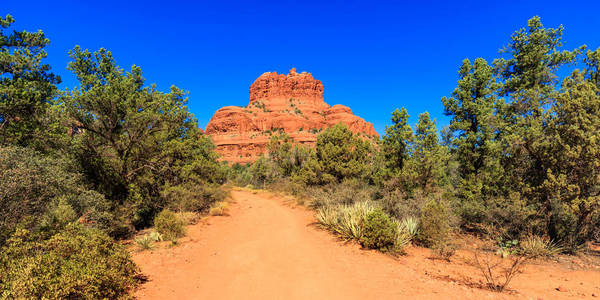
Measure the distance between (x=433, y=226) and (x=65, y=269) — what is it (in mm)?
9911

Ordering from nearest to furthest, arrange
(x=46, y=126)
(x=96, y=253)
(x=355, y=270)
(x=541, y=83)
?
(x=96, y=253) → (x=355, y=270) → (x=46, y=126) → (x=541, y=83)

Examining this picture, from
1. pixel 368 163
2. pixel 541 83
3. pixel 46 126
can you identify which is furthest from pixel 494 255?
pixel 46 126

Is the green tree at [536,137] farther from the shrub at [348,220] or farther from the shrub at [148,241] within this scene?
the shrub at [148,241]

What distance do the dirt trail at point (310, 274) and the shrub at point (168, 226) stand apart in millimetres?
524

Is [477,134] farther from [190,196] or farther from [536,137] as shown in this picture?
[190,196]

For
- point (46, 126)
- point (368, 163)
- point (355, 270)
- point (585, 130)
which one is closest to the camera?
point (355, 270)

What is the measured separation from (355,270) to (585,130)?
29.0 feet

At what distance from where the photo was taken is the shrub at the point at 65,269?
3642 mm

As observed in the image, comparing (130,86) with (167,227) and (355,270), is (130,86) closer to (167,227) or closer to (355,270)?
(167,227)

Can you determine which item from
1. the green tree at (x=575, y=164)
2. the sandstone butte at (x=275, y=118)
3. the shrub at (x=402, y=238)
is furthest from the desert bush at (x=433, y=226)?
the sandstone butte at (x=275, y=118)

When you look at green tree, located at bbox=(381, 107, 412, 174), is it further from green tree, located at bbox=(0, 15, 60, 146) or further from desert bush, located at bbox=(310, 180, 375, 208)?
green tree, located at bbox=(0, 15, 60, 146)

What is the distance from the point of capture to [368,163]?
18.6m

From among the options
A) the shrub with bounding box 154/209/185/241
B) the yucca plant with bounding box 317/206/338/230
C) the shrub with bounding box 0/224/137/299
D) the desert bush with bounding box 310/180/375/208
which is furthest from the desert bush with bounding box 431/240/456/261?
the shrub with bounding box 154/209/185/241

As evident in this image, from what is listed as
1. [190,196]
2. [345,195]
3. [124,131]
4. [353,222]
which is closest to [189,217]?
[190,196]
